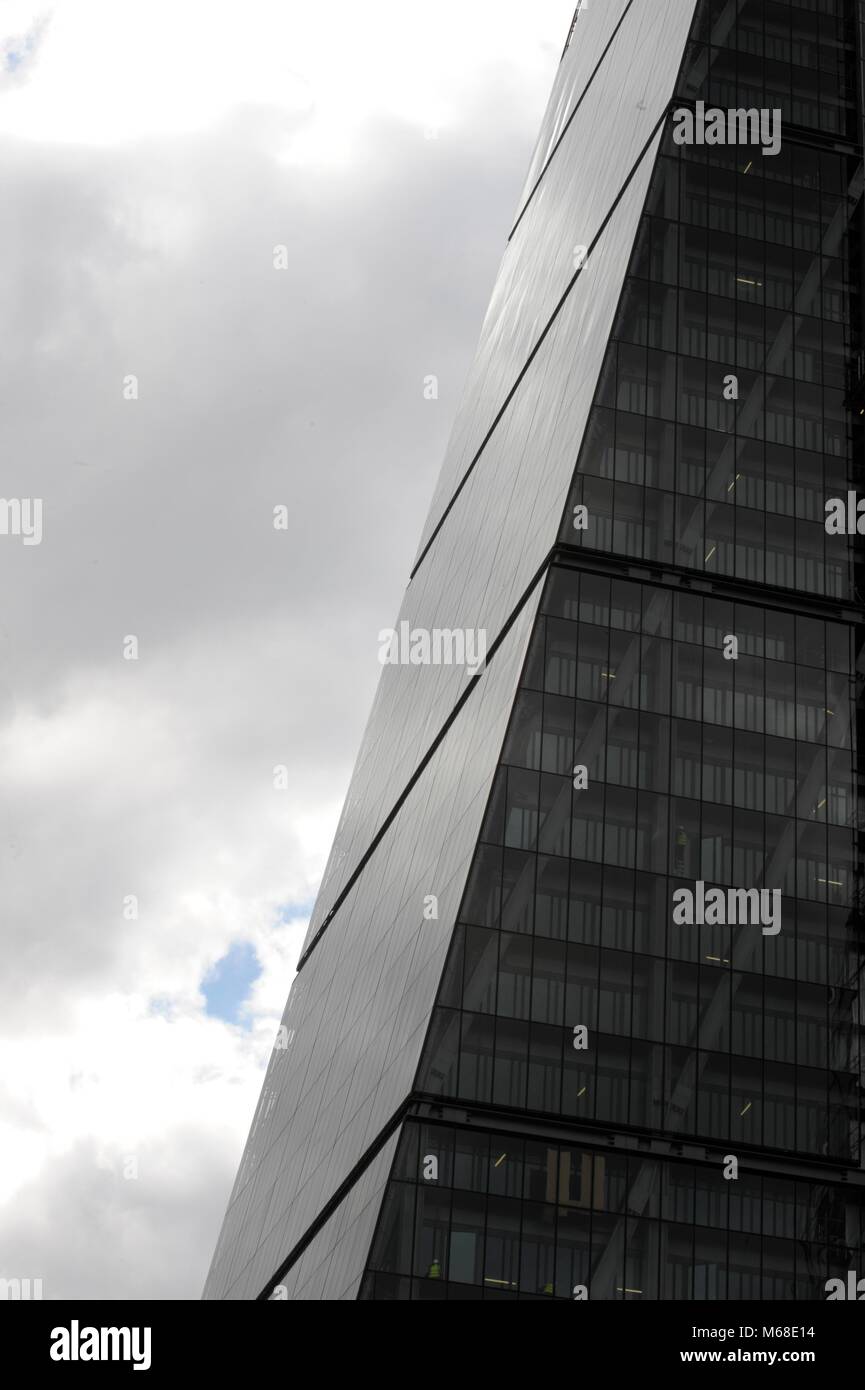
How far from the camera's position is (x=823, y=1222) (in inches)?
1619

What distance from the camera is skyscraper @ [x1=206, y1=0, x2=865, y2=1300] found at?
132 feet

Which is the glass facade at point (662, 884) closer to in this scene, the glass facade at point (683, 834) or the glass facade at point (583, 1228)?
the glass facade at point (683, 834)

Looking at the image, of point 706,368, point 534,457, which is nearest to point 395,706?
point 534,457

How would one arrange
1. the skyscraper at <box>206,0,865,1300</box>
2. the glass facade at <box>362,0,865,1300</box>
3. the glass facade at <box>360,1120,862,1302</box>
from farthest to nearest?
the skyscraper at <box>206,0,865,1300</box> < the glass facade at <box>362,0,865,1300</box> < the glass facade at <box>360,1120,862,1302</box>

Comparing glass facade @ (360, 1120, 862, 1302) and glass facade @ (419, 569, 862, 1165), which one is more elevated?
glass facade @ (419, 569, 862, 1165)

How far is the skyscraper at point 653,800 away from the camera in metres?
40.1

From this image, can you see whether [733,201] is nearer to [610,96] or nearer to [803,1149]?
[610,96]

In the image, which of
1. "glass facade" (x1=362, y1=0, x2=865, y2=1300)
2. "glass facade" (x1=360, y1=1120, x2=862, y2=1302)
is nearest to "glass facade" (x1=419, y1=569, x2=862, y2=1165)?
"glass facade" (x1=362, y1=0, x2=865, y2=1300)

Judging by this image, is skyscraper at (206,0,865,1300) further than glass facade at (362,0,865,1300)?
Yes

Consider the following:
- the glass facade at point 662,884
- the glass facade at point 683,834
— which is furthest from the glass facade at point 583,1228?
the glass facade at point 662,884

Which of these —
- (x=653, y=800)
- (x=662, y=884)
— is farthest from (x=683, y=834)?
(x=662, y=884)

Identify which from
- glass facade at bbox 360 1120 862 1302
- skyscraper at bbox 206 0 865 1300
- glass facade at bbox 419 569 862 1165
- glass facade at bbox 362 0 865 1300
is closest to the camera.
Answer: glass facade at bbox 360 1120 862 1302

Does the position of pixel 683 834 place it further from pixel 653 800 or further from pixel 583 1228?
pixel 583 1228

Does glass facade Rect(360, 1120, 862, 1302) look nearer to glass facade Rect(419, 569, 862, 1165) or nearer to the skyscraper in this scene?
the skyscraper
